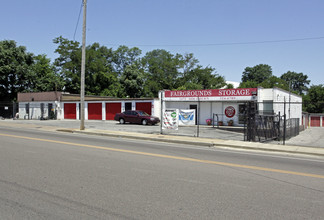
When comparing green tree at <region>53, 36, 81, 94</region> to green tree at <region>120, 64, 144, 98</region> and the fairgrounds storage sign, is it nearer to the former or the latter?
green tree at <region>120, 64, 144, 98</region>

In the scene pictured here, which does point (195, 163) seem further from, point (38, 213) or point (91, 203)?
point (38, 213)

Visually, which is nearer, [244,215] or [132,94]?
[244,215]

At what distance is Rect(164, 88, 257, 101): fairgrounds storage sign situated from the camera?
26.2 metres

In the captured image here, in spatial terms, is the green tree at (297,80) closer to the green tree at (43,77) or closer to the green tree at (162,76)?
the green tree at (162,76)

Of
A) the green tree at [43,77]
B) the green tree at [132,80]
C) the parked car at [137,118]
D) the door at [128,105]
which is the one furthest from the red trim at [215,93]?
the green tree at [43,77]

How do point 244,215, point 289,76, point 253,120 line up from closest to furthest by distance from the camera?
point 244,215 < point 253,120 < point 289,76

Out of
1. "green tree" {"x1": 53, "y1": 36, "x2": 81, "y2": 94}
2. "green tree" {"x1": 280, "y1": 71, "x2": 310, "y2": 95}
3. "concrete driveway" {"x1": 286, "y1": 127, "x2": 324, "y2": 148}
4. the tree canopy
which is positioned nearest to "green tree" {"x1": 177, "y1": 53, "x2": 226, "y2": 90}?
the tree canopy

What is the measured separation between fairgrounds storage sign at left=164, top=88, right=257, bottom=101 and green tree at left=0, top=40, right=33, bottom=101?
1181 inches

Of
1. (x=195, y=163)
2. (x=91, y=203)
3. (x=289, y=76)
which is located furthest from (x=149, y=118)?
(x=289, y=76)

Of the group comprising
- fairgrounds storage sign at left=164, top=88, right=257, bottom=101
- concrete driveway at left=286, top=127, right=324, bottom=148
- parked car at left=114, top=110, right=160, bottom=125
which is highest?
fairgrounds storage sign at left=164, top=88, right=257, bottom=101

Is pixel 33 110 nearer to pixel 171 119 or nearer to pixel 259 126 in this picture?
pixel 171 119

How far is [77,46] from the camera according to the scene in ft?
206

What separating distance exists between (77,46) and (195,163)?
6022cm

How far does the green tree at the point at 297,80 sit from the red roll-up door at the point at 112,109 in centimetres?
10557
